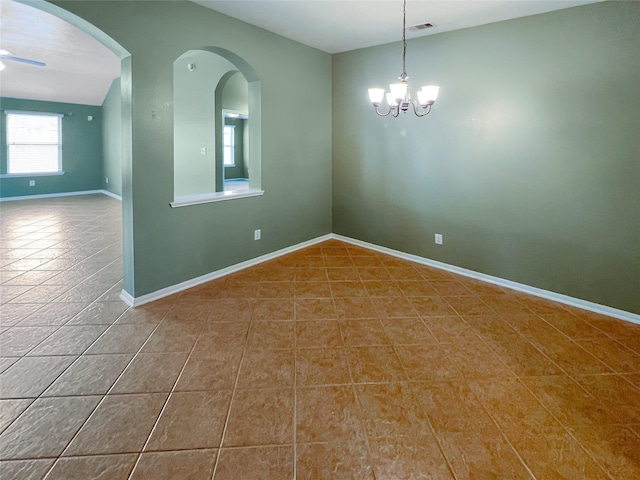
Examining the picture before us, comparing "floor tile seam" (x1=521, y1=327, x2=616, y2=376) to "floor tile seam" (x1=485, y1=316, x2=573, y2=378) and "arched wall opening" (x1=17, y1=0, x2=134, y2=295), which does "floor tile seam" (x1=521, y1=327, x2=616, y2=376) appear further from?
"arched wall opening" (x1=17, y1=0, x2=134, y2=295)

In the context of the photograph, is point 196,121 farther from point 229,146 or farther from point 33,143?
point 229,146

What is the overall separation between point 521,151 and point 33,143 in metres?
10.4

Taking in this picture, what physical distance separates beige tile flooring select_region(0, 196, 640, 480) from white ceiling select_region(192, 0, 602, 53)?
2.66 m

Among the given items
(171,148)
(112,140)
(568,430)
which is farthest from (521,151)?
(112,140)

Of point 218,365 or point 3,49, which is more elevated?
point 3,49

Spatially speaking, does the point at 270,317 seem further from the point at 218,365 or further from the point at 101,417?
the point at 101,417

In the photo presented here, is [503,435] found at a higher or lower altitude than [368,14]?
lower

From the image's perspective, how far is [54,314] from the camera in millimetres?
3150

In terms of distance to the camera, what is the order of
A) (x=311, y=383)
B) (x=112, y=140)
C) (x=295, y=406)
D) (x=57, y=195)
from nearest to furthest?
(x=295, y=406) → (x=311, y=383) → (x=112, y=140) → (x=57, y=195)

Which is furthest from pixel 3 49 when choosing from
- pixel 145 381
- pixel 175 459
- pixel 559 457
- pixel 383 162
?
pixel 559 457

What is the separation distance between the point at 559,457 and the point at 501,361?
2.79 ft

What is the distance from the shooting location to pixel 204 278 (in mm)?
4008

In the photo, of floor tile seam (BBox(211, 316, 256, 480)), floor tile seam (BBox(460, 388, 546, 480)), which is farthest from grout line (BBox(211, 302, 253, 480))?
floor tile seam (BBox(460, 388, 546, 480))

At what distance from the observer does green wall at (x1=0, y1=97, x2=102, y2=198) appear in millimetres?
8734
